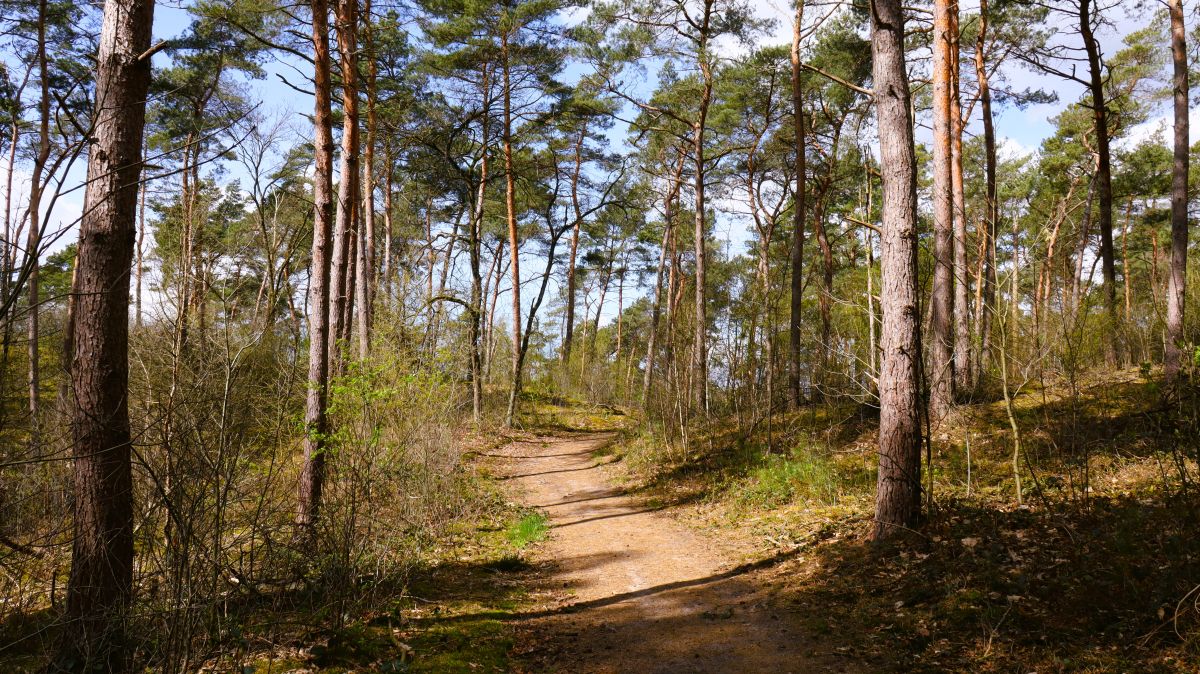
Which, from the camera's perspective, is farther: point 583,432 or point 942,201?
point 583,432

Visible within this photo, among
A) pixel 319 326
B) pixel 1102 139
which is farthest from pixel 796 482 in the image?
pixel 1102 139

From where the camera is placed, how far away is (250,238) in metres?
17.7

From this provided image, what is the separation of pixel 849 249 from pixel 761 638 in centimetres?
2085

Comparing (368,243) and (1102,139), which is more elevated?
(1102,139)

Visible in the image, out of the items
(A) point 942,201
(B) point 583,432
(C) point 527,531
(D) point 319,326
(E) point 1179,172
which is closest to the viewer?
(D) point 319,326

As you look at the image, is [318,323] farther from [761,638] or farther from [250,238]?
[250,238]

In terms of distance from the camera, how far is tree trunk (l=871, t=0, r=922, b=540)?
18.2ft

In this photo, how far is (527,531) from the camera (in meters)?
8.05

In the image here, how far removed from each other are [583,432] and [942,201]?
42.6ft

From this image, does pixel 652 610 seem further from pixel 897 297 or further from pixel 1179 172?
pixel 1179 172

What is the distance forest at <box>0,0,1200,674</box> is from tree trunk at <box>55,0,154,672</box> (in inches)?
0.9

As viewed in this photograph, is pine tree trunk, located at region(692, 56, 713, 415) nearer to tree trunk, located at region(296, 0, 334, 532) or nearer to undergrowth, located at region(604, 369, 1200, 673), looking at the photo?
undergrowth, located at region(604, 369, 1200, 673)

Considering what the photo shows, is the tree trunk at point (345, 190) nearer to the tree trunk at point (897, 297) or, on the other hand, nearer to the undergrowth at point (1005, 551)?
the undergrowth at point (1005, 551)

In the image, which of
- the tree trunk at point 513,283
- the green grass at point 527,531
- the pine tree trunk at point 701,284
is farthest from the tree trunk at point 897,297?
the tree trunk at point 513,283
